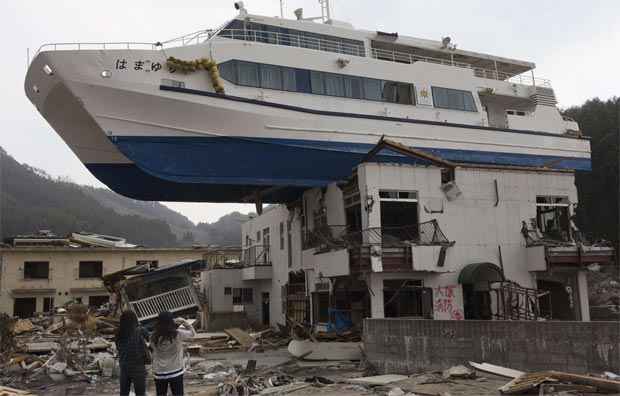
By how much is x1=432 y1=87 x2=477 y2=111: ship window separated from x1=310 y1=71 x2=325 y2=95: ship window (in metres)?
5.24

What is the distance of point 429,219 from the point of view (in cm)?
1695

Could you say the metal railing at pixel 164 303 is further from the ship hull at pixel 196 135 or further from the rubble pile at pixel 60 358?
the ship hull at pixel 196 135

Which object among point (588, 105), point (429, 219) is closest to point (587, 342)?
point (429, 219)

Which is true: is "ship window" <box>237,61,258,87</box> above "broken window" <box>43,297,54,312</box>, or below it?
above

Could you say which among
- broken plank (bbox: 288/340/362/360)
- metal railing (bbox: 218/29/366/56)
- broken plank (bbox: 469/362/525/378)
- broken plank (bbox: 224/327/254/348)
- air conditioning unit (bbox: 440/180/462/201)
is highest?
metal railing (bbox: 218/29/366/56)

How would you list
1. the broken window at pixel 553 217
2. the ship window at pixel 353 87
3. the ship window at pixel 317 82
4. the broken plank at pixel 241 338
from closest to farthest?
the broken plank at pixel 241 338 → the broken window at pixel 553 217 → the ship window at pixel 317 82 → the ship window at pixel 353 87

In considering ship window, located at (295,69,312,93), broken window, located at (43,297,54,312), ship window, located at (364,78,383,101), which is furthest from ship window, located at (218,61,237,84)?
broken window, located at (43,297,54,312)

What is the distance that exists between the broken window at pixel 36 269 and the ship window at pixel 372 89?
23423 mm

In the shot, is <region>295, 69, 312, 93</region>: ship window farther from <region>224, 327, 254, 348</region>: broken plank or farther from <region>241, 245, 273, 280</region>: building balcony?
<region>224, 327, 254, 348</region>: broken plank

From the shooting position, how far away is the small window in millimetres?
34150

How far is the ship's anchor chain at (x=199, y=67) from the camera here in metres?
17.8

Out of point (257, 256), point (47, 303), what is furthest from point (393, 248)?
point (47, 303)

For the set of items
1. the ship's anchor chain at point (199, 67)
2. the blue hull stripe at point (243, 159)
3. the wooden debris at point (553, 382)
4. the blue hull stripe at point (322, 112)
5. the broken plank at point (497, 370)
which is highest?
the ship's anchor chain at point (199, 67)

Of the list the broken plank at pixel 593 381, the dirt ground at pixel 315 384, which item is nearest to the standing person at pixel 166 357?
the dirt ground at pixel 315 384
